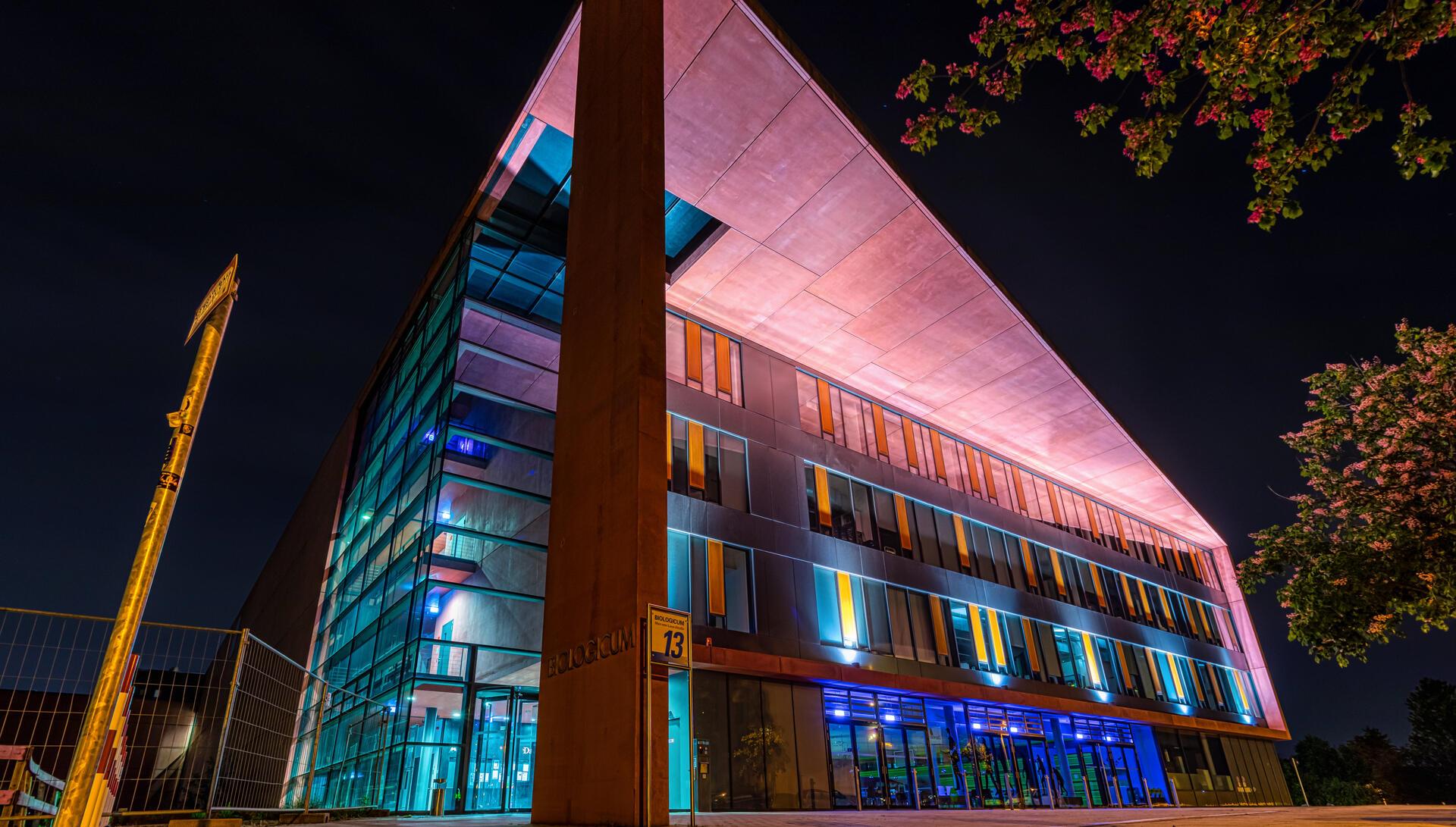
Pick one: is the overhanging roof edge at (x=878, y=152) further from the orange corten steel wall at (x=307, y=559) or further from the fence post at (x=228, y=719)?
the orange corten steel wall at (x=307, y=559)

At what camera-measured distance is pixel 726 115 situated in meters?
16.2

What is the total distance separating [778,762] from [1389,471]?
1348 cm

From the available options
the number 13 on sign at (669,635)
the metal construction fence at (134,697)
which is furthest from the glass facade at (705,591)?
the number 13 on sign at (669,635)

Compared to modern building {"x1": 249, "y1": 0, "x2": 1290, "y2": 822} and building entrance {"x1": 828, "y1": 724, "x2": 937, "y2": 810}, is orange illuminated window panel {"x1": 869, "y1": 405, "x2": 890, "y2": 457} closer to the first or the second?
modern building {"x1": 249, "y1": 0, "x2": 1290, "y2": 822}

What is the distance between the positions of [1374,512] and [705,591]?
13.5 m

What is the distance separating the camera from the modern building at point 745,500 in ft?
47.9

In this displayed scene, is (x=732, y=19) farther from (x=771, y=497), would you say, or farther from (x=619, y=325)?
(x=771, y=497)

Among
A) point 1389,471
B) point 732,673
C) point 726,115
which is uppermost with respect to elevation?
Answer: point 726,115

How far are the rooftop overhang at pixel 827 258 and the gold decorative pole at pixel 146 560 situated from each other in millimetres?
11037

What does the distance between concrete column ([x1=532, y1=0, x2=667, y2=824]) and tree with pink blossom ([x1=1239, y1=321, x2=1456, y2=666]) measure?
43.8 feet

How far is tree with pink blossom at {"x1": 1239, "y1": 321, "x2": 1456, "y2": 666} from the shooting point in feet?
42.5

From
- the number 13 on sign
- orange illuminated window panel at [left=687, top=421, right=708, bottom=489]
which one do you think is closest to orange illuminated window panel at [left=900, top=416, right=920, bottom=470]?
orange illuminated window panel at [left=687, top=421, right=708, bottom=489]

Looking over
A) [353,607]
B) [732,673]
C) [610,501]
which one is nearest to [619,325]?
[610,501]

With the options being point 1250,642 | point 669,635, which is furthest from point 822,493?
point 1250,642
